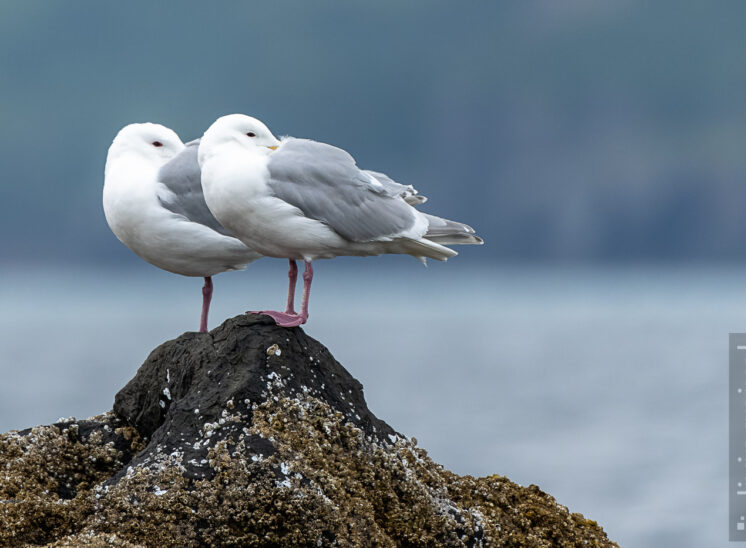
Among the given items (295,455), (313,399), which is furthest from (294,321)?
(295,455)

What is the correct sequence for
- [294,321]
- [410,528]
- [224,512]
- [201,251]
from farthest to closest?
[201,251], [294,321], [410,528], [224,512]

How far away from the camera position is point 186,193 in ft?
29.3

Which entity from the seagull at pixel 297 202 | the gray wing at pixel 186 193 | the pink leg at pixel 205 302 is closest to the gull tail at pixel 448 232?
the seagull at pixel 297 202

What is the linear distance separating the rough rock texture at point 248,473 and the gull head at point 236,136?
142 cm

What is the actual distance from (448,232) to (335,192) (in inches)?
46.7

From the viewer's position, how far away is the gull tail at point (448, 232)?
8242 mm

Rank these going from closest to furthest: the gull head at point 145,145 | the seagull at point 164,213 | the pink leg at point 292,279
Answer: the pink leg at point 292,279, the seagull at point 164,213, the gull head at point 145,145

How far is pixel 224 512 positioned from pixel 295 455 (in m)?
0.65

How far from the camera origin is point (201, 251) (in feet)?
29.1

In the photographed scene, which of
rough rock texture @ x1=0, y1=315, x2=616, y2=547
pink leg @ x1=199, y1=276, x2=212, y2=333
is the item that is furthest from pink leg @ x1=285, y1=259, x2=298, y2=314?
pink leg @ x1=199, y1=276, x2=212, y2=333

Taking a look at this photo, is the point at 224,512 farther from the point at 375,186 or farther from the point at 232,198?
the point at 375,186

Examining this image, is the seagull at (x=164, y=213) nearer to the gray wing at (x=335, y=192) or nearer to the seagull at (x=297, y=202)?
the seagull at (x=297, y=202)

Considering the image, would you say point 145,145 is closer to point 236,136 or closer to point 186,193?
point 186,193

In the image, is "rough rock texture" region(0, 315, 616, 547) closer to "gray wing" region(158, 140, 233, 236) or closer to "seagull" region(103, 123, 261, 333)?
"seagull" region(103, 123, 261, 333)
